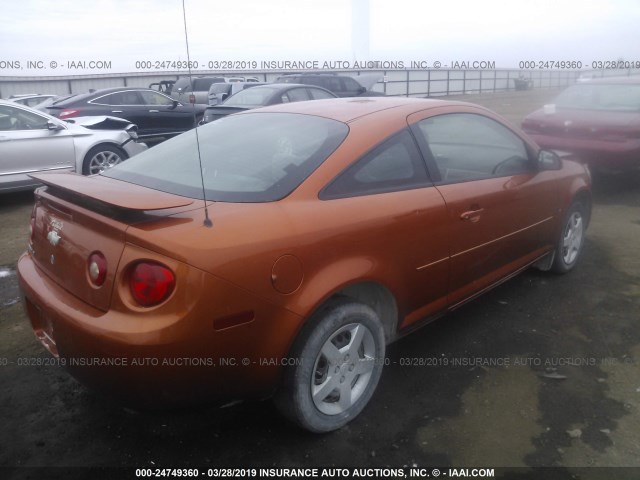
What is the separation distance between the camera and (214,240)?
2170 mm

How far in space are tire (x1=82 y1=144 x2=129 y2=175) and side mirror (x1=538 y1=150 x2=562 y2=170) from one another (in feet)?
19.0

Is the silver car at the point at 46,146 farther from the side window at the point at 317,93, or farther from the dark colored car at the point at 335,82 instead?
the dark colored car at the point at 335,82

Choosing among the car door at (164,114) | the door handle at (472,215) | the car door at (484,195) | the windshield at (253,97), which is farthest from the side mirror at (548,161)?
the car door at (164,114)

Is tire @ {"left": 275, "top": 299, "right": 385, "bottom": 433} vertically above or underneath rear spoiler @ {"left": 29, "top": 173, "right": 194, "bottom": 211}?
underneath

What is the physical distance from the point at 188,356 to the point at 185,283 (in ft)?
0.91

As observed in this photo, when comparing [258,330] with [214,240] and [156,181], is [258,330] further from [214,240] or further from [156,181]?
[156,181]

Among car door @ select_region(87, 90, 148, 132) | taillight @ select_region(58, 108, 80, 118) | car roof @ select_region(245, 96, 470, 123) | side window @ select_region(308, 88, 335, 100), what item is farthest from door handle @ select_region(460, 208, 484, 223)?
car door @ select_region(87, 90, 148, 132)

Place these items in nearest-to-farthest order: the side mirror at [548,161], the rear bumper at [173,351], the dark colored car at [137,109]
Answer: the rear bumper at [173,351] < the side mirror at [548,161] < the dark colored car at [137,109]

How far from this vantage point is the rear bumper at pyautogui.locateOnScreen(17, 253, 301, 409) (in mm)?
2070

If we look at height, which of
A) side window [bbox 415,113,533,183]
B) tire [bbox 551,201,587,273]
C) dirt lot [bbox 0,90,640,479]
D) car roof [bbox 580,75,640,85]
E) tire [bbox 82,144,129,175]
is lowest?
dirt lot [bbox 0,90,640,479]

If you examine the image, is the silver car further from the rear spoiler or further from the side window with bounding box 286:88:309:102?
the rear spoiler

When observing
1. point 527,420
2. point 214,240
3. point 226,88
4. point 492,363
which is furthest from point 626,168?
point 226,88

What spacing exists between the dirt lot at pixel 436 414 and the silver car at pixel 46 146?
381cm

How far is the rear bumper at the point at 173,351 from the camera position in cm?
207
